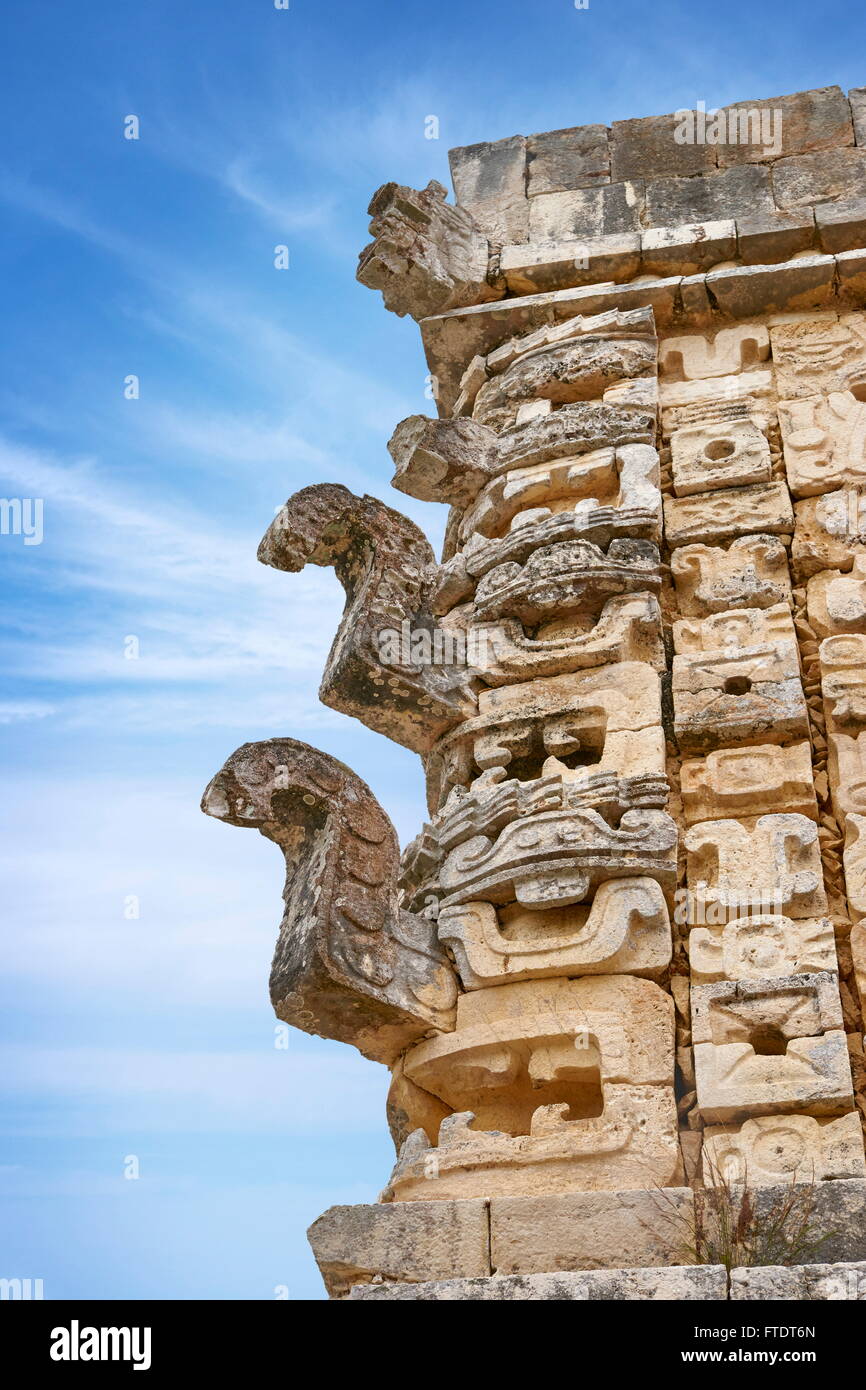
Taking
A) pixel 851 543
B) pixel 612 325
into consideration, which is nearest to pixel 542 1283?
pixel 851 543

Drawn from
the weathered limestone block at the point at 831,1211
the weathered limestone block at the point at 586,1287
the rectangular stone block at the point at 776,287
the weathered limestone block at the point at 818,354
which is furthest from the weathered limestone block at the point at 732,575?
the weathered limestone block at the point at 586,1287

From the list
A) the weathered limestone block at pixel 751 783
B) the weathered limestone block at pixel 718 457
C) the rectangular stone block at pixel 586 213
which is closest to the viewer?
the weathered limestone block at pixel 751 783

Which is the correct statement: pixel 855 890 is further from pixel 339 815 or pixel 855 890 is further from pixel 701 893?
pixel 339 815

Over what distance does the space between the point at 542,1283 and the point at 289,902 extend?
1.54m

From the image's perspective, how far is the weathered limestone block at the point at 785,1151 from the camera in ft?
13.0

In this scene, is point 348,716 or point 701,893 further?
point 348,716

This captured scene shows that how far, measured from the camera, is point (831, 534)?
5449 millimetres

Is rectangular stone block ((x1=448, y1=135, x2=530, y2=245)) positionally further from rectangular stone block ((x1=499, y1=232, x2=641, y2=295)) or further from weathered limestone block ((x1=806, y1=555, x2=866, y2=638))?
weathered limestone block ((x1=806, y1=555, x2=866, y2=638))

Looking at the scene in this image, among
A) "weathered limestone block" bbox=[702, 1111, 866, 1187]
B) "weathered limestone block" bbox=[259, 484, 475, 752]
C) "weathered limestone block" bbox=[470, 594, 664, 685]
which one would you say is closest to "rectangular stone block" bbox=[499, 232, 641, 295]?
"weathered limestone block" bbox=[259, 484, 475, 752]

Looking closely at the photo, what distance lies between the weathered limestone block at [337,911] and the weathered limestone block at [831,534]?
5.89ft

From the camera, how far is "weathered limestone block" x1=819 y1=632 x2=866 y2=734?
493 cm

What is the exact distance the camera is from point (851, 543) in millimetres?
5414

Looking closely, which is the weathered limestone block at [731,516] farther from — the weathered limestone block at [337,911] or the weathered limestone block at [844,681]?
the weathered limestone block at [337,911]
